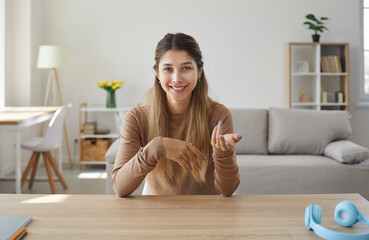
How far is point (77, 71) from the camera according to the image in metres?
5.46

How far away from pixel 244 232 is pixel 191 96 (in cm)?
82

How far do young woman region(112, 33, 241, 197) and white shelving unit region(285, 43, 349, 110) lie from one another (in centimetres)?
370

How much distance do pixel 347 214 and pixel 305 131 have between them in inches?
99.5

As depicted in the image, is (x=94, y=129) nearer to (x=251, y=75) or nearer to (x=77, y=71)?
(x=77, y=71)

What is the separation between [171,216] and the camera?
1.17 metres

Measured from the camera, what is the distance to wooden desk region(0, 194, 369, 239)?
1.04m

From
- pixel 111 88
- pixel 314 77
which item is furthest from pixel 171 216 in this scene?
pixel 314 77

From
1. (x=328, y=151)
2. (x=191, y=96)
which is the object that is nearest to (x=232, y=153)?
(x=191, y=96)

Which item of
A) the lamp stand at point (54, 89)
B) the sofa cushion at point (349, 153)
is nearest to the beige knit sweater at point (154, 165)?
the sofa cushion at point (349, 153)

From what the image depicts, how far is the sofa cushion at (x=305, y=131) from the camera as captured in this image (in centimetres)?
352

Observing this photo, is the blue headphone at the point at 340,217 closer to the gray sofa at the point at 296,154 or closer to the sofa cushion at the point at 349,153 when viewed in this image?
the gray sofa at the point at 296,154

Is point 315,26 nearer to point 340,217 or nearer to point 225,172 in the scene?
point 225,172

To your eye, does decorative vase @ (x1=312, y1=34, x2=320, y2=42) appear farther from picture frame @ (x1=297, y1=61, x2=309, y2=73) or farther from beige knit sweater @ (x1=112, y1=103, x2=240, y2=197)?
beige knit sweater @ (x1=112, y1=103, x2=240, y2=197)

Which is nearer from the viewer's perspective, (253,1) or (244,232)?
(244,232)
